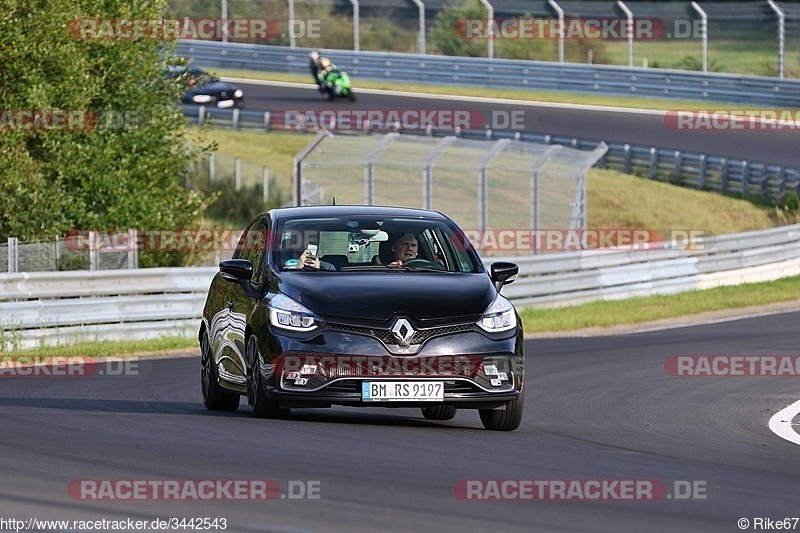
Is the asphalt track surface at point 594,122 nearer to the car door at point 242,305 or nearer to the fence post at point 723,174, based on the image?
the fence post at point 723,174

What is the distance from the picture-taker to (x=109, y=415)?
1102 centimetres

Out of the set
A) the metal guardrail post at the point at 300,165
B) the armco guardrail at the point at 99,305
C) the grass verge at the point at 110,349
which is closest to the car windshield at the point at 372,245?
the grass verge at the point at 110,349

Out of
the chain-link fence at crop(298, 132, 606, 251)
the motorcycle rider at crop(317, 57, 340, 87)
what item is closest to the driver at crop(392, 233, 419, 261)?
the chain-link fence at crop(298, 132, 606, 251)

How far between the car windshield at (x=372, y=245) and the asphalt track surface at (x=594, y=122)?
26488mm

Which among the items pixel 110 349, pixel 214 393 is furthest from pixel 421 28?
pixel 214 393

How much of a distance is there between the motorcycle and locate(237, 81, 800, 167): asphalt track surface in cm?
24

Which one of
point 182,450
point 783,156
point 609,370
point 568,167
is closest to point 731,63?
point 783,156

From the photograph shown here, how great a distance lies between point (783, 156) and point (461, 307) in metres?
28.3

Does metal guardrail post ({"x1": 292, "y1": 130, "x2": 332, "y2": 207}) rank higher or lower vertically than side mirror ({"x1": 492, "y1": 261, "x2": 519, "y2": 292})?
lower

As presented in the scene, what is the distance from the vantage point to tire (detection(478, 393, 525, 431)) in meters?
10.5

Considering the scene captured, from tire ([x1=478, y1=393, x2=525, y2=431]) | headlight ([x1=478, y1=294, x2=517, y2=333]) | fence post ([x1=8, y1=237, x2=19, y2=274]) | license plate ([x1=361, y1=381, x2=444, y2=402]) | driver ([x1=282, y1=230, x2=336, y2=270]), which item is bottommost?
fence post ([x1=8, y1=237, x2=19, y2=274])

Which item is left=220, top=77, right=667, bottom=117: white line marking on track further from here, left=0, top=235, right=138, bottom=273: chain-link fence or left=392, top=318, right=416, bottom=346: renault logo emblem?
left=392, top=318, right=416, bottom=346: renault logo emblem

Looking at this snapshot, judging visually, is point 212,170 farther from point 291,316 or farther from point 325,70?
point 291,316

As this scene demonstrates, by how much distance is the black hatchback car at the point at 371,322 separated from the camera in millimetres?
9930
